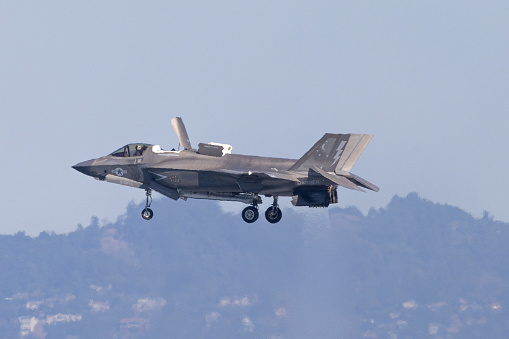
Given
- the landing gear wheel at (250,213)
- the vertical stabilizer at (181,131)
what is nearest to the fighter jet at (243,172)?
the landing gear wheel at (250,213)

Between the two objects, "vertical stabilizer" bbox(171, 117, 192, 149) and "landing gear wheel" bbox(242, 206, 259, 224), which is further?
"vertical stabilizer" bbox(171, 117, 192, 149)

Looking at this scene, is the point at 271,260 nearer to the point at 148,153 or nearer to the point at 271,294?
the point at 271,294

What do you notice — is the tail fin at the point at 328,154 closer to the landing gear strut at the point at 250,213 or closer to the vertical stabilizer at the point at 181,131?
the landing gear strut at the point at 250,213

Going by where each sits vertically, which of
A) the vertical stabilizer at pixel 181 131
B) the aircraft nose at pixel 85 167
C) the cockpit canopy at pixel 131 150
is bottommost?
the aircraft nose at pixel 85 167

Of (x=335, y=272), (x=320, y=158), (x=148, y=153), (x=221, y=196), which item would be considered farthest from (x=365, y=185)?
(x=335, y=272)

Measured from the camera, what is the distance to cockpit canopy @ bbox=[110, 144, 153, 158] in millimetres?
67625

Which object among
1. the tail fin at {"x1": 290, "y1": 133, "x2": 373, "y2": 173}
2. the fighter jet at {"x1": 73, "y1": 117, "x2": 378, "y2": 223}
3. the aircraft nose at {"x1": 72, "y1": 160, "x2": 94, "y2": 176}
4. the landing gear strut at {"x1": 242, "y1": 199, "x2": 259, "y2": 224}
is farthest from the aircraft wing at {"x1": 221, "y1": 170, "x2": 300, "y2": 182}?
the aircraft nose at {"x1": 72, "y1": 160, "x2": 94, "y2": 176}

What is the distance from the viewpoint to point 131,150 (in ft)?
223

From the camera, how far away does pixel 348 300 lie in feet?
590

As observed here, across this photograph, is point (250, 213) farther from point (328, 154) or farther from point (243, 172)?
point (328, 154)

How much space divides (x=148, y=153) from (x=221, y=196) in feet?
17.3

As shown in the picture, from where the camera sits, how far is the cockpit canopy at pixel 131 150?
6762cm

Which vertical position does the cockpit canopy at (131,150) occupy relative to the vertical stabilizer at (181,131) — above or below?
below

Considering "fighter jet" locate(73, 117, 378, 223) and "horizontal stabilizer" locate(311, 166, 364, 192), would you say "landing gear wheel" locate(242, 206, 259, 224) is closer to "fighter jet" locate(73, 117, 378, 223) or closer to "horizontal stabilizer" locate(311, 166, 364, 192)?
"fighter jet" locate(73, 117, 378, 223)
